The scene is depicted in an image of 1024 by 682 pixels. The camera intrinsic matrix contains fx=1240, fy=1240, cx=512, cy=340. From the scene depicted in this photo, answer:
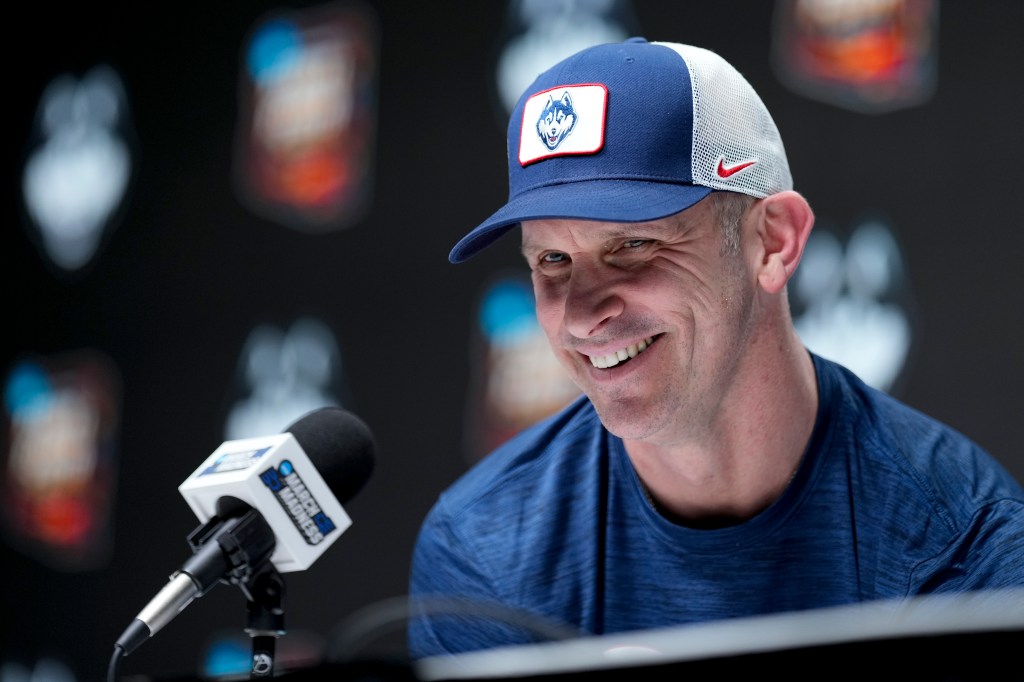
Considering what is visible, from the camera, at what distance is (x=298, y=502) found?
1089 mm

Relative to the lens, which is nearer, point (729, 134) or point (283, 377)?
point (729, 134)

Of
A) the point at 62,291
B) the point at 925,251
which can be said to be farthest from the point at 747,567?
the point at 62,291

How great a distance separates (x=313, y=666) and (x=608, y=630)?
700mm

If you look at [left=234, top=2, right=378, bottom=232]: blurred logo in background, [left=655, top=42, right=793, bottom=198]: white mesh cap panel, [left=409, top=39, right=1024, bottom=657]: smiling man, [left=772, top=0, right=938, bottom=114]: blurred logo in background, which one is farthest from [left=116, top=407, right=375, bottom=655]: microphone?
[left=234, top=2, right=378, bottom=232]: blurred logo in background

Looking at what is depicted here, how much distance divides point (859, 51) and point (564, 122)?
3.21 ft

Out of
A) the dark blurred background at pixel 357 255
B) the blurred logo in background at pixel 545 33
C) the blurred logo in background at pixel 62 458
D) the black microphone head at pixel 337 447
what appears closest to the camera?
the black microphone head at pixel 337 447

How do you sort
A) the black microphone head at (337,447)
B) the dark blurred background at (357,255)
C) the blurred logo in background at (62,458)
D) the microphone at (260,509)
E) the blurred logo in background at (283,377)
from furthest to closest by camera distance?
1. the blurred logo in background at (62,458)
2. the blurred logo in background at (283,377)
3. the dark blurred background at (357,255)
4. the black microphone head at (337,447)
5. the microphone at (260,509)

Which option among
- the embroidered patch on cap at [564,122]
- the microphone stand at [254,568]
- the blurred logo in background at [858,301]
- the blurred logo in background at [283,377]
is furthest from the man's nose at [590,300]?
the blurred logo in background at [283,377]

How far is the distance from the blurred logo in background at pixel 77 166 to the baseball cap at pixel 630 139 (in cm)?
190

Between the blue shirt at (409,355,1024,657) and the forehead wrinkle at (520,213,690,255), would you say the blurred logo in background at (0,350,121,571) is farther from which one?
the forehead wrinkle at (520,213,690,255)

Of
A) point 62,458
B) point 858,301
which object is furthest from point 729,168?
point 62,458

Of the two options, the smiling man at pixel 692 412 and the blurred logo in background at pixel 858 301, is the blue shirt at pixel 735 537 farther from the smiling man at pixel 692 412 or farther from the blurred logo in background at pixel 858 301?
the blurred logo in background at pixel 858 301

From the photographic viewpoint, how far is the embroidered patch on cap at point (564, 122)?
122cm

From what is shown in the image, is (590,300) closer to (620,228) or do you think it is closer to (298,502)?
(620,228)
